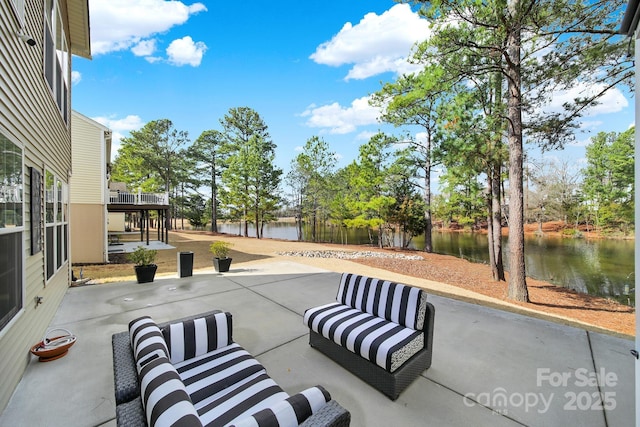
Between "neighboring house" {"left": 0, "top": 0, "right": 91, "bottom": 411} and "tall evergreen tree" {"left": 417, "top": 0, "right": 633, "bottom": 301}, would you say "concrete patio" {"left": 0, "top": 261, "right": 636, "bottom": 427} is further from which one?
"tall evergreen tree" {"left": 417, "top": 0, "right": 633, "bottom": 301}

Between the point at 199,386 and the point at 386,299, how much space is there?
1.90 m

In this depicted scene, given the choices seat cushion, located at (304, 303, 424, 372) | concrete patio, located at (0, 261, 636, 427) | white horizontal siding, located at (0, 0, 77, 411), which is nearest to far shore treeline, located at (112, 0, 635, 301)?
concrete patio, located at (0, 261, 636, 427)

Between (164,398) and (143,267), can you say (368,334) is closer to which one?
(164,398)

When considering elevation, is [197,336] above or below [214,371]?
above

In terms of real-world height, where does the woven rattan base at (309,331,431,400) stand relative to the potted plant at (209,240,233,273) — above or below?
below

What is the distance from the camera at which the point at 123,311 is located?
14.4 ft

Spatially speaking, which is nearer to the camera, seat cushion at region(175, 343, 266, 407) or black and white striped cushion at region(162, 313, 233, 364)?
seat cushion at region(175, 343, 266, 407)

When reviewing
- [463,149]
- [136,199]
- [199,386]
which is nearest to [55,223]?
[199,386]

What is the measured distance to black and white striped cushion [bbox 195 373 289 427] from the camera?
5.04 ft

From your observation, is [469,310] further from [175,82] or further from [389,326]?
[175,82]

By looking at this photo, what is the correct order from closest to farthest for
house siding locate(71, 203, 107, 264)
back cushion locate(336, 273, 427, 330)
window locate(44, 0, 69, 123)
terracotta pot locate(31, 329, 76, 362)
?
1. back cushion locate(336, 273, 427, 330)
2. terracotta pot locate(31, 329, 76, 362)
3. window locate(44, 0, 69, 123)
4. house siding locate(71, 203, 107, 264)

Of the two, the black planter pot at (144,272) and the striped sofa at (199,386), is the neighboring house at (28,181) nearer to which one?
the black planter pot at (144,272)

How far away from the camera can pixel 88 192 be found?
9.56 metres

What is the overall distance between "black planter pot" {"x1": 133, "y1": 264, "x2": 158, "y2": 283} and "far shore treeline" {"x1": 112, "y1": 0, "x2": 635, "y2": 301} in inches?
317
